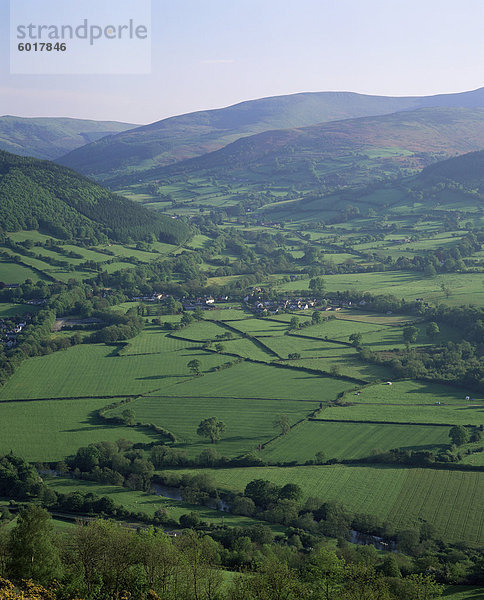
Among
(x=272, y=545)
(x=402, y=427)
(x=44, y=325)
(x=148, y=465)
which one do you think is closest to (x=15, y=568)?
(x=272, y=545)

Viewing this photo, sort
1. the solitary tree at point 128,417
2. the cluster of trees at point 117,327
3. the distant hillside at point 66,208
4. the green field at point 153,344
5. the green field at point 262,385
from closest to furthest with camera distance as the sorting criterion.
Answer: the solitary tree at point 128,417
the green field at point 262,385
the green field at point 153,344
the cluster of trees at point 117,327
the distant hillside at point 66,208

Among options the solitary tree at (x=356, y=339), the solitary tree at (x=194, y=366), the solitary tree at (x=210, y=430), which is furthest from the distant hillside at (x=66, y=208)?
the solitary tree at (x=210, y=430)

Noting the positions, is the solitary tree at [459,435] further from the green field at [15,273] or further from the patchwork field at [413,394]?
the green field at [15,273]

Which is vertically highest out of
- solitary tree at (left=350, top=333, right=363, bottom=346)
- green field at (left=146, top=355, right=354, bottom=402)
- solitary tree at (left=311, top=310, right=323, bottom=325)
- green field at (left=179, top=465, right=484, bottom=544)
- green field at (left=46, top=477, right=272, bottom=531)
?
solitary tree at (left=311, top=310, right=323, bottom=325)

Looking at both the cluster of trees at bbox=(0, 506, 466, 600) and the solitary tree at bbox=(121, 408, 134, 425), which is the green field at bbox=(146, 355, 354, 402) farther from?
the cluster of trees at bbox=(0, 506, 466, 600)

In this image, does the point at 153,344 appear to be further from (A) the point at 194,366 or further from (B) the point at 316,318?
(B) the point at 316,318

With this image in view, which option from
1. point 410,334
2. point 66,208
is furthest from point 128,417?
point 66,208

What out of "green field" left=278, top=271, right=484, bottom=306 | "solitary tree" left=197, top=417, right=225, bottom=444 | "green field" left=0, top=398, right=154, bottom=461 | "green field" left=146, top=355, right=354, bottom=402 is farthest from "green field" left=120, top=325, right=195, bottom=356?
"green field" left=278, top=271, right=484, bottom=306
